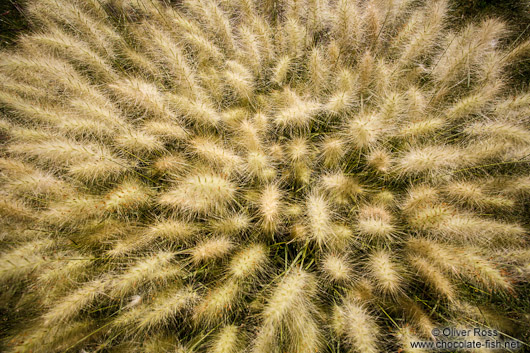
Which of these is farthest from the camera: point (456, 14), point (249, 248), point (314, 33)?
point (456, 14)

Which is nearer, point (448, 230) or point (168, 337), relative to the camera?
point (448, 230)

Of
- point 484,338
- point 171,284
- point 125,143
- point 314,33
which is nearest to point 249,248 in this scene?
point 171,284

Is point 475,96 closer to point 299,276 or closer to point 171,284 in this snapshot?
point 299,276

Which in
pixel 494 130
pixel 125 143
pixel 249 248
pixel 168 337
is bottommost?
pixel 168 337

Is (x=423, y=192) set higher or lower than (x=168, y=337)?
higher

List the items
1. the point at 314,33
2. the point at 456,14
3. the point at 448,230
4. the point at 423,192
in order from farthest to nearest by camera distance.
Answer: the point at 456,14 → the point at 314,33 → the point at 423,192 → the point at 448,230

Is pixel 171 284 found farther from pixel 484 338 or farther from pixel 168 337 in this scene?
pixel 484 338
